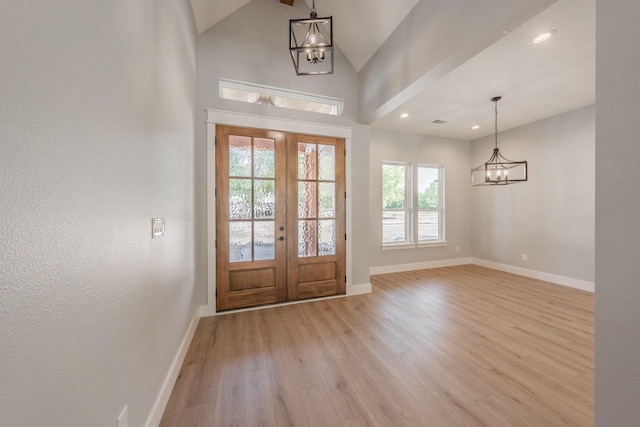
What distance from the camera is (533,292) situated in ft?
12.1

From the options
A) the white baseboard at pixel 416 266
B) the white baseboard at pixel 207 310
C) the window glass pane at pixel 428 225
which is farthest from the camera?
the window glass pane at pixel 428 225

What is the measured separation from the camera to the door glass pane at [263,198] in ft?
10.1

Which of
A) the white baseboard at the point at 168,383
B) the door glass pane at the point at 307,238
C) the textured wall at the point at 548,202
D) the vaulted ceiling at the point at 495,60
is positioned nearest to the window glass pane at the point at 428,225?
the textured wall at the point at 548,202

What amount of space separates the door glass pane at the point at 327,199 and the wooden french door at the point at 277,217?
0.01 metres

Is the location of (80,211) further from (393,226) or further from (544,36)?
(393,226)

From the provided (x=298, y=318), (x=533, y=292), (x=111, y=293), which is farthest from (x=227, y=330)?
(x=533, y=292)

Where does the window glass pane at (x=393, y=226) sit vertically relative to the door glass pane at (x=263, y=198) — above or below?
below

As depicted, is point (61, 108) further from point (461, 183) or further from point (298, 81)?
point (461, 183)

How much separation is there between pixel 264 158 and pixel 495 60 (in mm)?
2971

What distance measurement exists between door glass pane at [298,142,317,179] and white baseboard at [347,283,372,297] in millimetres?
1795

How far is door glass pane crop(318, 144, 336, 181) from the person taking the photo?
340 cm

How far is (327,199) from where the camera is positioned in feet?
11.3

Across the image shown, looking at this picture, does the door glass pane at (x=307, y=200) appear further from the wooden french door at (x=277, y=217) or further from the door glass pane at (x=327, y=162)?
the door glass pane at (x=327, y=162)

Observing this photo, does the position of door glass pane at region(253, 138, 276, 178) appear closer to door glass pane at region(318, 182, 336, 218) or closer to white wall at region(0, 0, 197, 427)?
door glass pane at region(318, 182, 336, 218)
